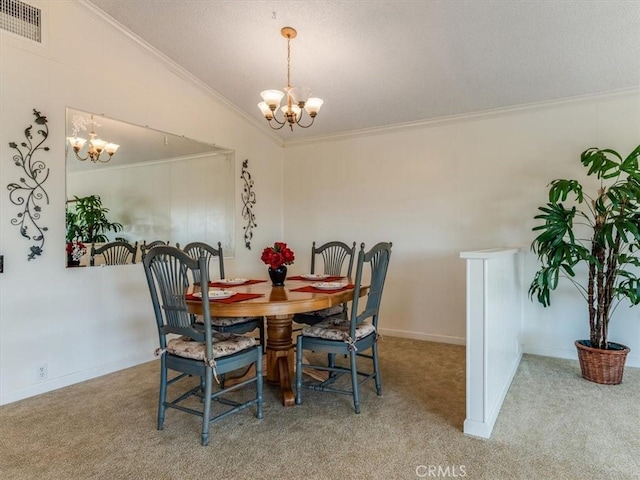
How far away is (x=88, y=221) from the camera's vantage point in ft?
10.5

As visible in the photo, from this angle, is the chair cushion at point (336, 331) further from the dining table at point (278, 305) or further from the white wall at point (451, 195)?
the white wall at point (451, 195)

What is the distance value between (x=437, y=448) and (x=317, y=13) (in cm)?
298


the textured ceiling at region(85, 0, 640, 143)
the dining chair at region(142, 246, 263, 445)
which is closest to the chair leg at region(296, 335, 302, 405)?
the dining chair at region(142, 246, 263, 445)

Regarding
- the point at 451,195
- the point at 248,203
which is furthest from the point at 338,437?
the point at 248,203

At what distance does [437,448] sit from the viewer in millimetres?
2100

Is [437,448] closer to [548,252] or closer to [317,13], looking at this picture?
[548,252]

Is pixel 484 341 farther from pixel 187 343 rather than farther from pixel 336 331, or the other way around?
pixel 187 343

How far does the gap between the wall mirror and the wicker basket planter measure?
3.61 meters

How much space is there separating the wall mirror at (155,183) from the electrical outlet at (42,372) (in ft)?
2.64

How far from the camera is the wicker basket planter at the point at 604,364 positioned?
118 inches

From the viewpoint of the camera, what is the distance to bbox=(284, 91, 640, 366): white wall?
3.66 m

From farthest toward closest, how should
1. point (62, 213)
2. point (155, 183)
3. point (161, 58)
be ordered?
point (155, 183) → point (161, 58) → point (62, 213)

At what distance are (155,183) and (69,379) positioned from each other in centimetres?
186

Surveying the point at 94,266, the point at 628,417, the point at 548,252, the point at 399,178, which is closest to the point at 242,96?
the point at 399,178
